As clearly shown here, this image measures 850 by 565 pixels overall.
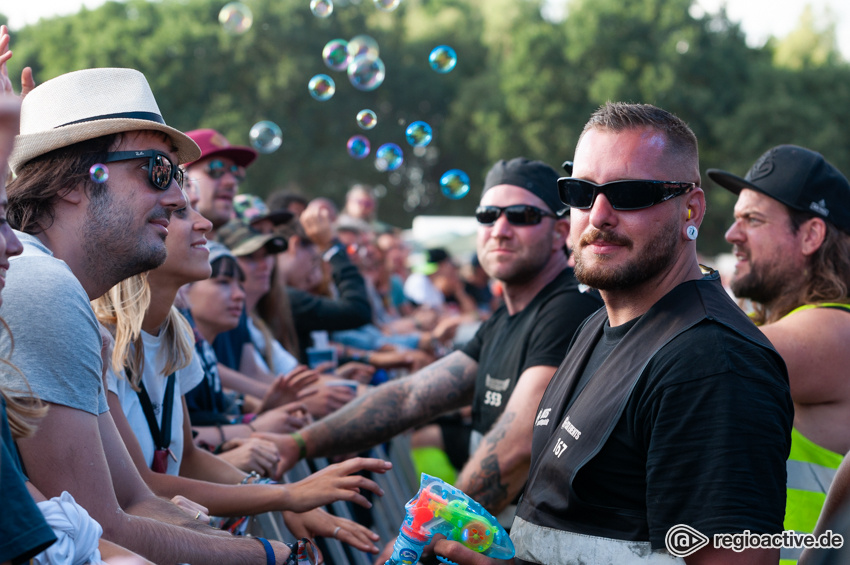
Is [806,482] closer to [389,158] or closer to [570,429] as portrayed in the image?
[570,429]

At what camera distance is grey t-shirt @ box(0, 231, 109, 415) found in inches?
85.1

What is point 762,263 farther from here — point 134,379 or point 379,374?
point 379,374

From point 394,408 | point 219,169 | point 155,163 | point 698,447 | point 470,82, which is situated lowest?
point 394,408

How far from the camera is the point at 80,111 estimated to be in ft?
9.16

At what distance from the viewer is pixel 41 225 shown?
2.68 metres

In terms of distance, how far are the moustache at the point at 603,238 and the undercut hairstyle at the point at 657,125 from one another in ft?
1.10

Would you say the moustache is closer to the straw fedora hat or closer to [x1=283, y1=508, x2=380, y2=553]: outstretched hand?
[x1=283, y1=508, x2=380, y2=553]: outstretched hand

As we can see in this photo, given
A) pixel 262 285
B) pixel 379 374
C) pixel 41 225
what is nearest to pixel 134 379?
pixel 41 225

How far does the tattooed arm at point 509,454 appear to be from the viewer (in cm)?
365

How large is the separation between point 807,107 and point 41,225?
33.5m

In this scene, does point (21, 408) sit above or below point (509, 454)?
above

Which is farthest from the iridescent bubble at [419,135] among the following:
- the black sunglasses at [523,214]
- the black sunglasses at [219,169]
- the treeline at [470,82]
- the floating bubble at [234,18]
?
the treeline at [470,82]

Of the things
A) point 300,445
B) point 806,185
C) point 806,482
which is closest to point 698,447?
point 806,482

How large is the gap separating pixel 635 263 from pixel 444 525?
1035 millimetres
